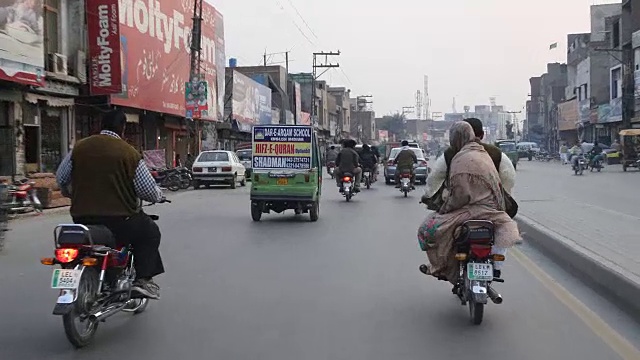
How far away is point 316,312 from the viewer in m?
6.79

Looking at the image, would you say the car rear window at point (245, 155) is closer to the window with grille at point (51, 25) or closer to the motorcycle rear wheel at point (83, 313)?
the window with grille at point (51, 25)

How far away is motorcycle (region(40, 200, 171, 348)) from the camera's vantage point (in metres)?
5.23

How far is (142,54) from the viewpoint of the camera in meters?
29.6

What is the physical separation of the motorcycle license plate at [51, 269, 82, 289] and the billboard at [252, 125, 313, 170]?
10.4 meters

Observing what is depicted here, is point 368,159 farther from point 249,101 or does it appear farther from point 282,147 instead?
point 249,101

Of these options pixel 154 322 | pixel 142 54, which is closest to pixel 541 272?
pixel 154 322

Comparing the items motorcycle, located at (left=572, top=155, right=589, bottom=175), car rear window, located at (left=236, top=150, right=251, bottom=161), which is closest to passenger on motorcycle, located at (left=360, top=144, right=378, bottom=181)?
car rear window, located at (left=236, top=150, right=251, bottom=161)

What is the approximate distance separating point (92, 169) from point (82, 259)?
746 mm

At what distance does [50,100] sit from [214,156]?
7.93 metres

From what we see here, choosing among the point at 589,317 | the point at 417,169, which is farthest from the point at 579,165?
the point at 589,317

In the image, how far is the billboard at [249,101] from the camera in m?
48.2

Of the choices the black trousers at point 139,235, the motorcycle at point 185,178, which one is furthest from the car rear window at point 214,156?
the black trousers at point 139,235

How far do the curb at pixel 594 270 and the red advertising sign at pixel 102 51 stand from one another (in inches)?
705

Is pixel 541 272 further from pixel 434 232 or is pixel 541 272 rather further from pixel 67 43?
pixel 67 43
